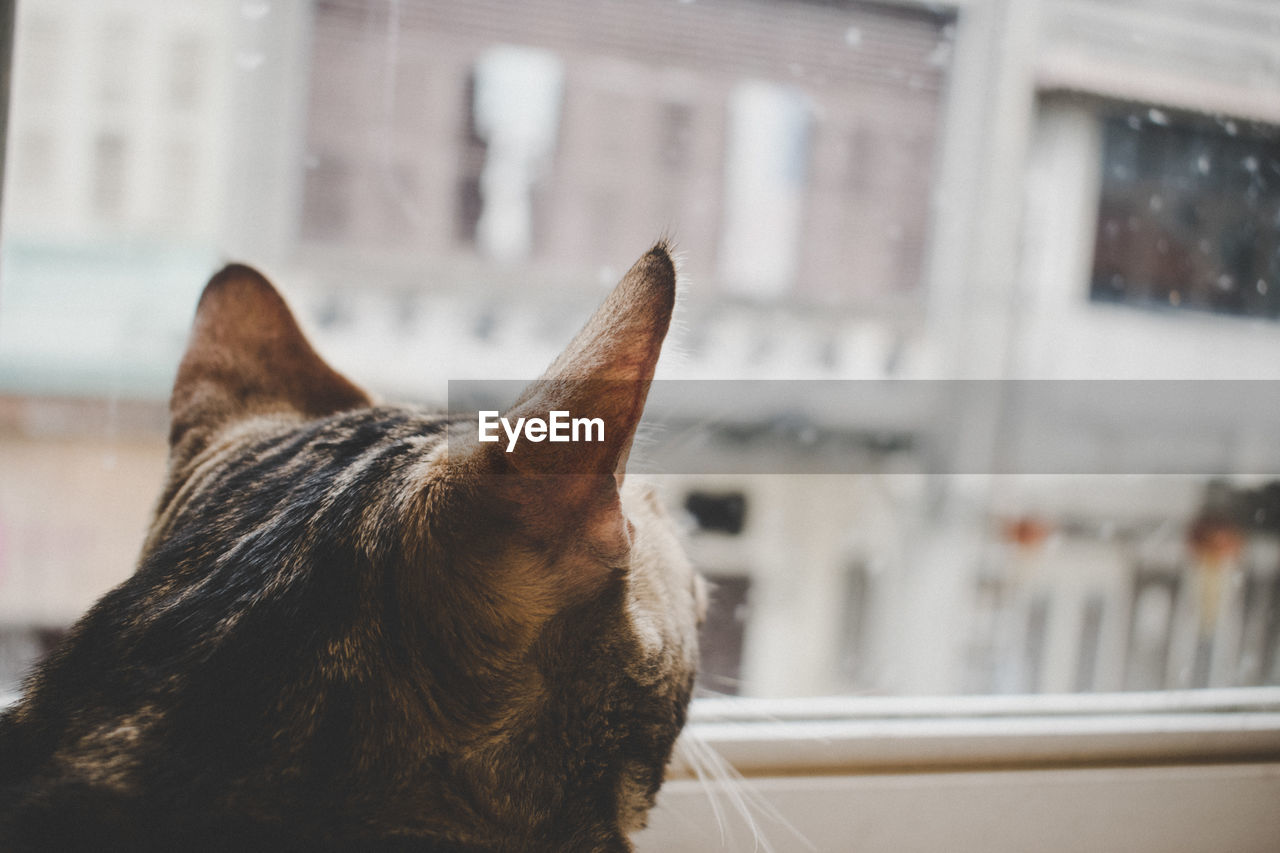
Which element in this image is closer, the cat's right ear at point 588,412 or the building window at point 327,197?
the cat's right ear at point 588,412

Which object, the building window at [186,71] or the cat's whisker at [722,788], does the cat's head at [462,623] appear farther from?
the building window at [186,71]

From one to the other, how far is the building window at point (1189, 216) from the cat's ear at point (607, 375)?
819mm

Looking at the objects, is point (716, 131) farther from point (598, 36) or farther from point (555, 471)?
point (555, 471)

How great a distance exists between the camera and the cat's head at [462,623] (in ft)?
0.92

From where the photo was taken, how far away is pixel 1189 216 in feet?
2.86

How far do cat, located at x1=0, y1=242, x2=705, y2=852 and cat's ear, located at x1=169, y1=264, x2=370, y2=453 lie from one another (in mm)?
130

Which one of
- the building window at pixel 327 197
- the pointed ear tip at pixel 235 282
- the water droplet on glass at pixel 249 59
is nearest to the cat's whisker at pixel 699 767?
the pointed ear tip at pixel 235 282

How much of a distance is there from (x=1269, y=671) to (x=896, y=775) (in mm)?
488

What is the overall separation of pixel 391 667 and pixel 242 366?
26 centimetres

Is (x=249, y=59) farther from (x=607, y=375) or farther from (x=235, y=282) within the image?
(x=607, y=375)

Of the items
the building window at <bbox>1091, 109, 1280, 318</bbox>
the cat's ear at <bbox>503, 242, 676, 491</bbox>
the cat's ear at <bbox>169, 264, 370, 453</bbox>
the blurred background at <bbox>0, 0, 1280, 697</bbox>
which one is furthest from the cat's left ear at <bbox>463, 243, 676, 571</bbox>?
the building window at <bbox>1091, 109, 1280, 318</bbox>

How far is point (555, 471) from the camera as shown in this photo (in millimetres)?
277

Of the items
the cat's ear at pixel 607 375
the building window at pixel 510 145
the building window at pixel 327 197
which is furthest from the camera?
the building window at pixel 510 145

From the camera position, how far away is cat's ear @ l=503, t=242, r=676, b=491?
0.86ft
